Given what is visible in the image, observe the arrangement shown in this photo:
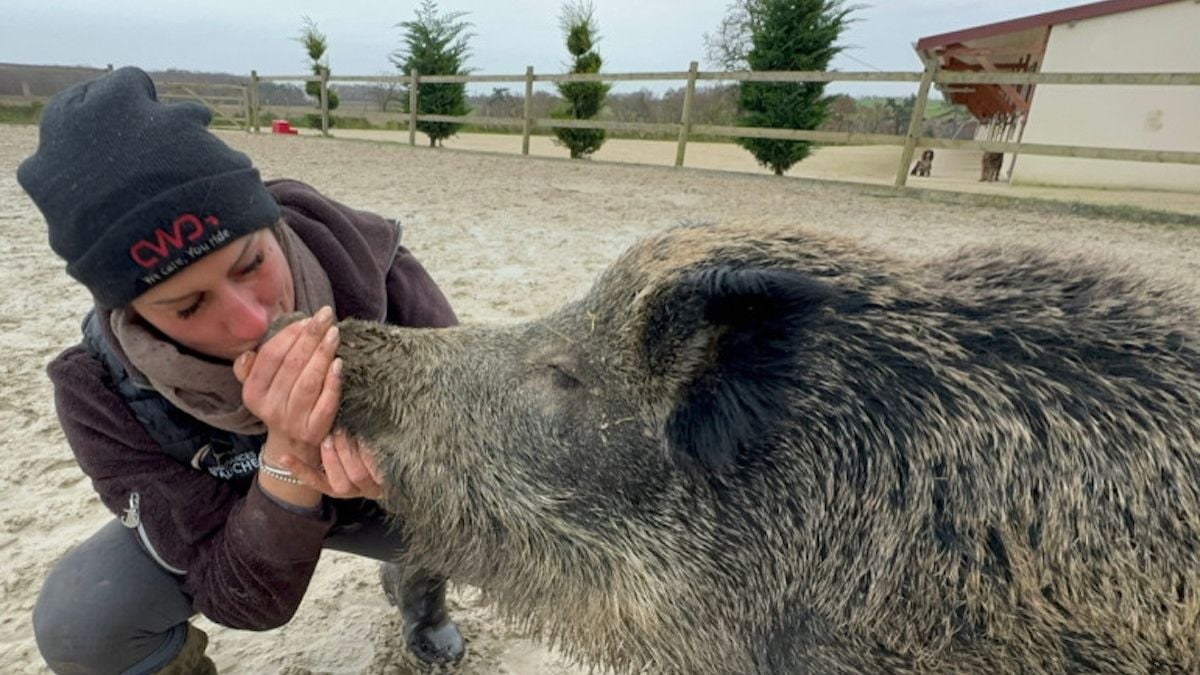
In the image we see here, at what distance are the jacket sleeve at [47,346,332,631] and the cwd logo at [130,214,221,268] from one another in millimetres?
479

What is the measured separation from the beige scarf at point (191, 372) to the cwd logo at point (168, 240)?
0.62 ft

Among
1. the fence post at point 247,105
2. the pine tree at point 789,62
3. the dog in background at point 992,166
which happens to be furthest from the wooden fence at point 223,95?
the dog in background at point 992,166

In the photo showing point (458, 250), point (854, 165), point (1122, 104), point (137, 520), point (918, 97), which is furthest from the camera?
point (854, 165)

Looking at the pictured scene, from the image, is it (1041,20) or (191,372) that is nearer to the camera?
(191,372)

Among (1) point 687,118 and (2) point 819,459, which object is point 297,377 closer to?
(2) point 819,459

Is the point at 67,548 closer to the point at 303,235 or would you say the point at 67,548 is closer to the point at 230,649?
the point at 230,649

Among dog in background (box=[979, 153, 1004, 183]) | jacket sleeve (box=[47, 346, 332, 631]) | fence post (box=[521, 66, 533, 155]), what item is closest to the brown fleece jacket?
jacket sleeve (box=[47, 346, 332, 631])

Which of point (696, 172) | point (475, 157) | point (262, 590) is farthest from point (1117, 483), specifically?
point (475, 157)

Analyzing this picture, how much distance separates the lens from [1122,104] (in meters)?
15.6

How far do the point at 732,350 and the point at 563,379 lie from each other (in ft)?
1.30

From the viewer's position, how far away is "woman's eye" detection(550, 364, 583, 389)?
62.6 inches

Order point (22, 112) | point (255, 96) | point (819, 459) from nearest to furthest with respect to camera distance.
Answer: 1. point (819, 459)
2. point (22, 112)
3. point (255, 96)

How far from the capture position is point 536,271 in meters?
6.03

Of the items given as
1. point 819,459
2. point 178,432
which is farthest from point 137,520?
point 819,459
